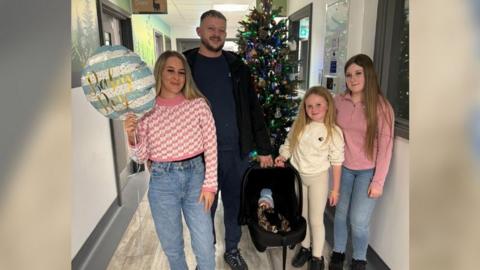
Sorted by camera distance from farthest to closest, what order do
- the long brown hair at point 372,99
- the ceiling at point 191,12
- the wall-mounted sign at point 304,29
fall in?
the ceiling at point 191,12 < the wall-mounted sign at point 304,29 < the long brown hair at point 372,99

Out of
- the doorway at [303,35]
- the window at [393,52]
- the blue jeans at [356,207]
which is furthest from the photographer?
the doorway at [303,35]

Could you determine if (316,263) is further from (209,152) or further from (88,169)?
(88,169)

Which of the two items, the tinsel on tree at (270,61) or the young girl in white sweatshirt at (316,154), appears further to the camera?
the tinsel on tree at (270,61)

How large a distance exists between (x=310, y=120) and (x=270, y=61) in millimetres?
778

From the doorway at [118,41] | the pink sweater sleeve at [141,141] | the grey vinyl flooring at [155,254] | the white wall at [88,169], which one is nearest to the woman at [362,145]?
the grey vinyl flooring at [155,254]

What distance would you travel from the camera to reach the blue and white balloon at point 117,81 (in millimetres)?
1131

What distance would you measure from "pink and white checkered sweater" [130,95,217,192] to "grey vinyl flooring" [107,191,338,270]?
105 cm

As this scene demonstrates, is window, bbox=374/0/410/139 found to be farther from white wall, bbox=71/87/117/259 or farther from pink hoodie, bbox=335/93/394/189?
white wall, bbox=71/87/117/259

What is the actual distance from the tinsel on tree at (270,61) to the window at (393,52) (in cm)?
70

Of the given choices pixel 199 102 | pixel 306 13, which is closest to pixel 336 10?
pixel 306 13

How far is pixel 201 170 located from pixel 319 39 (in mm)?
2309

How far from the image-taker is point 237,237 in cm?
207

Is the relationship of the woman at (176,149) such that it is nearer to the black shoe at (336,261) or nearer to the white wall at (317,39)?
the black shoe at (336,261)
